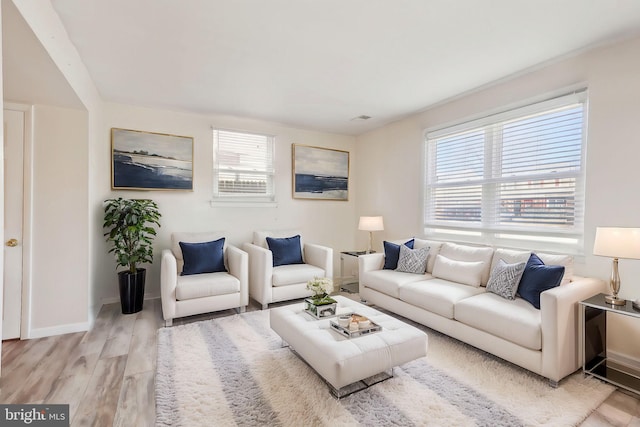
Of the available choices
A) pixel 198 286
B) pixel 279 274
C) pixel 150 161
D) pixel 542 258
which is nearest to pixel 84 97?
pixel 150 161

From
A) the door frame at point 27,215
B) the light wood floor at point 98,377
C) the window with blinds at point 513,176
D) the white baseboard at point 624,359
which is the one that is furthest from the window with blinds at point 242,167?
the white baseboard at point 624,359

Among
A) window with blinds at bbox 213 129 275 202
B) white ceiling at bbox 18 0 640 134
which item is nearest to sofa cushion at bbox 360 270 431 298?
window with blinds at bbox 213 129 275 202

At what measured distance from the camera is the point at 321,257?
13.8ft

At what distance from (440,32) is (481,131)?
159 centimetres

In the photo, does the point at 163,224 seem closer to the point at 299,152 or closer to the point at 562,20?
the point at 299,152

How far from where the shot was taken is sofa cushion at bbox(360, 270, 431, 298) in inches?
133

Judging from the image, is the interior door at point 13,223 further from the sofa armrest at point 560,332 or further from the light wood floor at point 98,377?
the sofa armrest at point 560,332

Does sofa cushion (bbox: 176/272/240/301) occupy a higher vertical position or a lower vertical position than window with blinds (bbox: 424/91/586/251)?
lower

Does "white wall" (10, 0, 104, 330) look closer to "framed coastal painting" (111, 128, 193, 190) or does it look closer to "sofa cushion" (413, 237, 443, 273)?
"framed coastal painting" (111, 128, 193, 190)

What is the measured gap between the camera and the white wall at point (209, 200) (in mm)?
3853

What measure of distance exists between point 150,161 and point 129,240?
41.0 inches

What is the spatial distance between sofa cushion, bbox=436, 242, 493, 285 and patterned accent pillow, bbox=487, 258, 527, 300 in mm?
245

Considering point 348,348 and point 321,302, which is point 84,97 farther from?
point 348,348

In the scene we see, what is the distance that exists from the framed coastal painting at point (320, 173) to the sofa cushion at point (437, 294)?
2.38 meters
